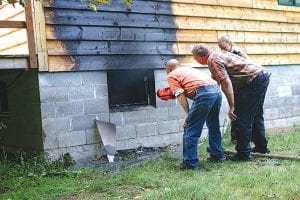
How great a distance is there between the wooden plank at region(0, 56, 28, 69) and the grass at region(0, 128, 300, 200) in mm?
1458

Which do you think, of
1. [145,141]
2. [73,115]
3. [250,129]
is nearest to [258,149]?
[250,129]

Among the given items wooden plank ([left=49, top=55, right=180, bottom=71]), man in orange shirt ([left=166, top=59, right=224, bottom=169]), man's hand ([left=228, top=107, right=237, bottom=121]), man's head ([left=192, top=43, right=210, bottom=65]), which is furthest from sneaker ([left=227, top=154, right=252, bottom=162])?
wooden plank ([left=49, top=55, right=180, bottom=71])

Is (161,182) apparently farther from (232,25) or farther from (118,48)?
(232,25)

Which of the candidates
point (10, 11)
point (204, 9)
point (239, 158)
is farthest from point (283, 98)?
point (10, 11)

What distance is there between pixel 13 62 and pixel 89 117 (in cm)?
151

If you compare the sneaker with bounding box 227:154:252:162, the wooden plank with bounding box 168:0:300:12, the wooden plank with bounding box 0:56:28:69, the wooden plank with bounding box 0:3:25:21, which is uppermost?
the wooden plank with bounding box 168:0:300:12

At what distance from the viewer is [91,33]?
278 inches

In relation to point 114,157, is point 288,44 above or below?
above

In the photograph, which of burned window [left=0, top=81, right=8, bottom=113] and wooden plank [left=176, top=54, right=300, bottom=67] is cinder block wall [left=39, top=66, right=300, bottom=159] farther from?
wooden plank [left=176, top=54, right=300, bottom=67]

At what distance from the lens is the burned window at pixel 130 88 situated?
770 centimetres

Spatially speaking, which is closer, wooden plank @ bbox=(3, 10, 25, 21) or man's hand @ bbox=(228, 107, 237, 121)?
man's hand @ bbox=(228, 107, 237, 121)

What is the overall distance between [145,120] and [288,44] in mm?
4519

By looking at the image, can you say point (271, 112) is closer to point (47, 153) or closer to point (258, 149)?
point (258, 149)

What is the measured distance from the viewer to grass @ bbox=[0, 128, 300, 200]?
14.1ft
